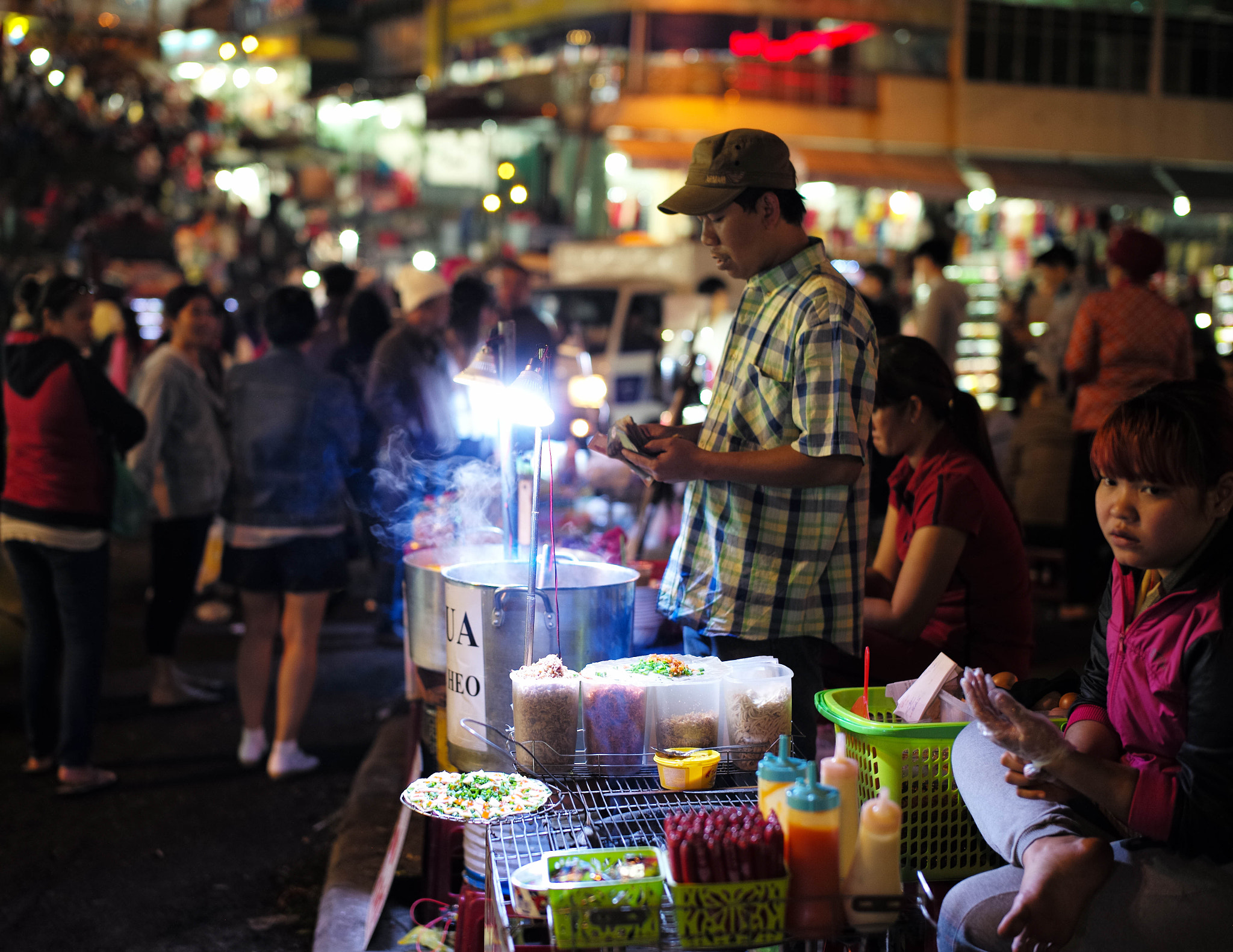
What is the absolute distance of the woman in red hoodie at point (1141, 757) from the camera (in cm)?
204

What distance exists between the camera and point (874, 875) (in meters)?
2.07

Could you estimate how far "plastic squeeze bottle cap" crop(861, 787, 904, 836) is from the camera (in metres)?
2.08

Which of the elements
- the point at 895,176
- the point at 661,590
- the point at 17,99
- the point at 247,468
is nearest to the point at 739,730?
the point at 661,590

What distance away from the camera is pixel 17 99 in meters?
12.3

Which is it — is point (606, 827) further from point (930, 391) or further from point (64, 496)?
point (64, 496)

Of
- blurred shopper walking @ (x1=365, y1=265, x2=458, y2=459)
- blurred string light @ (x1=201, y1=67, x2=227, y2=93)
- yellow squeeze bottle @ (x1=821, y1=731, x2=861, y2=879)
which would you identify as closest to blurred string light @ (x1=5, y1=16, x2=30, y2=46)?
blurred shopper walking @ (x1=365, y1=265, x2=458, y2=459)

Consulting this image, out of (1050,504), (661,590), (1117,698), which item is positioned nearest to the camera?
(1117,698)

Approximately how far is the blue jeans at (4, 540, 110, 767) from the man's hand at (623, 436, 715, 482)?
3.26 m

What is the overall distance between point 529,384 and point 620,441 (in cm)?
27

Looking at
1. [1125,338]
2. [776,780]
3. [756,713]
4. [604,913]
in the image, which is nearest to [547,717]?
[756,713]

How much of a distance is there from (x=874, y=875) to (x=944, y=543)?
1639 mm

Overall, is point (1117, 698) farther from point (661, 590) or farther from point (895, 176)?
point (895, 176)

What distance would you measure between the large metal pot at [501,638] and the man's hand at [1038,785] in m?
1.22

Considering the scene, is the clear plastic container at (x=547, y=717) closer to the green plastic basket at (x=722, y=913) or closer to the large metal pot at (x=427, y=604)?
the green plastic basket at (x=722, y=913)
